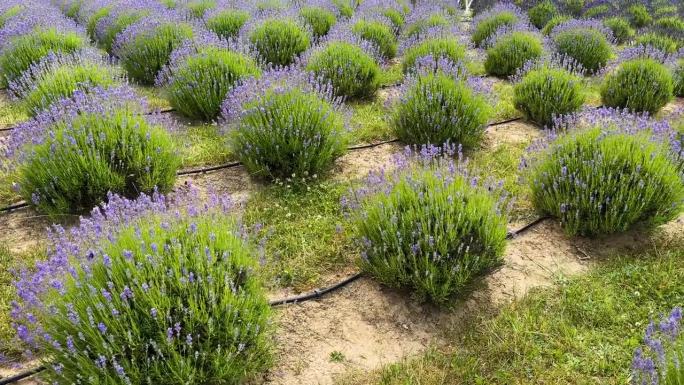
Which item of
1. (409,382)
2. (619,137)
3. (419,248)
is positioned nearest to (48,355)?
(409,382)

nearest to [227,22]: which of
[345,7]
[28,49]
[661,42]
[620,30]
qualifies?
[28,49]

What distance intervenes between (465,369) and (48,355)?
2.17 m

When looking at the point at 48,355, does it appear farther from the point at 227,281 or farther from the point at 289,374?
the point at 289,374

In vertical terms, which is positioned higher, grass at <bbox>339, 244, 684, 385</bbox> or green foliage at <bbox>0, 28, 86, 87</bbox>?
green foliage at <bbox>0, 28, 86, 87</bbox>

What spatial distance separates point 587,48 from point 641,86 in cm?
213

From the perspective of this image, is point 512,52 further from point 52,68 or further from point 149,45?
point 52,68

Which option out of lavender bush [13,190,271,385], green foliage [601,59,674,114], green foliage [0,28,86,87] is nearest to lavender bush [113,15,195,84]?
green foliage [0,28,86,87]

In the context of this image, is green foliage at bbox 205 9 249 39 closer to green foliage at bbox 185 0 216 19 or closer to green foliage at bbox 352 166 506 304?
green foliage at bbox 185 0 216 19

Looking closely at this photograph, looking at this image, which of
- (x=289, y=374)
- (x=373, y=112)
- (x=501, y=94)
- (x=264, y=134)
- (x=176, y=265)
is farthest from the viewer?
(x=501, y=94)

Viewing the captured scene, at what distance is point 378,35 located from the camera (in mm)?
8766

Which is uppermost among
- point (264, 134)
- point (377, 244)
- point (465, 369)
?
point (264, 134)

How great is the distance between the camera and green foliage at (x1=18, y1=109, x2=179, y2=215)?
3.85 metres

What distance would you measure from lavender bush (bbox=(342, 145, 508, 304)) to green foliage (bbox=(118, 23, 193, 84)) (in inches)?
194

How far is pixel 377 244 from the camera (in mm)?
3352
